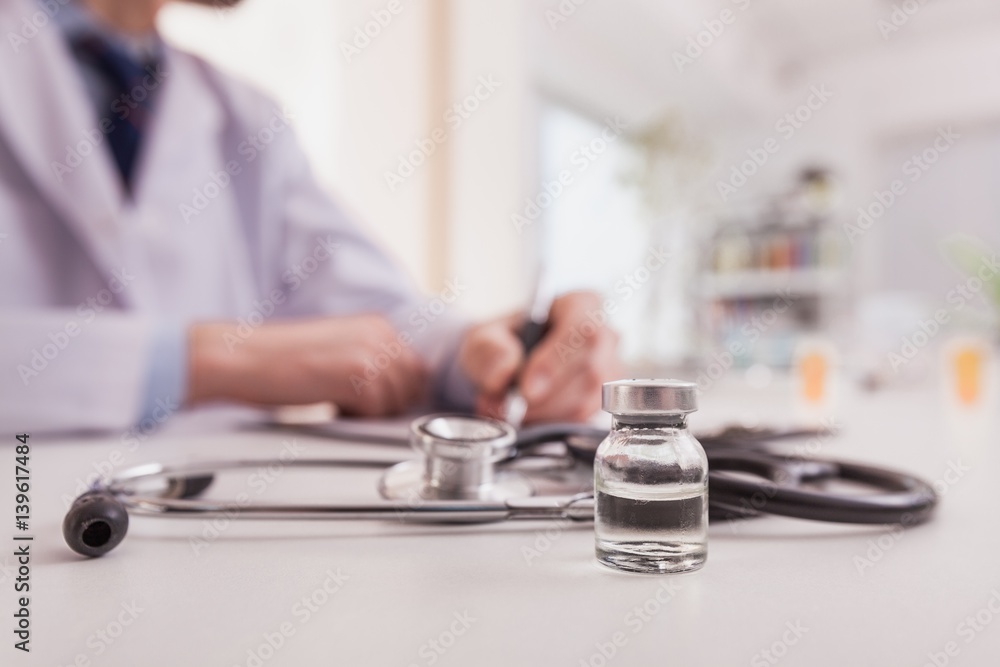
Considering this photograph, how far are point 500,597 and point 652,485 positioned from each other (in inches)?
2.6

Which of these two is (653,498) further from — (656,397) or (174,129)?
(174,129)

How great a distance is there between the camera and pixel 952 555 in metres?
0.29

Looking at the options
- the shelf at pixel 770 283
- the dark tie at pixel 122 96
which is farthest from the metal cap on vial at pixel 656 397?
the shelf at pixel 770 283

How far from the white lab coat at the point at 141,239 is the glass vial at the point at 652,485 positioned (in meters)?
0.52

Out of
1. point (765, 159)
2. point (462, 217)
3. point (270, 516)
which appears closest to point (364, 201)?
point (462, 217)

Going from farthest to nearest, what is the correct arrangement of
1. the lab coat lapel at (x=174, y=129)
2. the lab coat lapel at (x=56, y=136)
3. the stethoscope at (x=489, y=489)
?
the lab coat lapel at (x=174, y=129) < the lab coat lapel at (x=56, y=136) < the stethoscope at (x=489, y=489)

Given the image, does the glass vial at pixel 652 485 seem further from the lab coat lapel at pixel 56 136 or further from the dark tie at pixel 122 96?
the dark tie at pixel 122 96

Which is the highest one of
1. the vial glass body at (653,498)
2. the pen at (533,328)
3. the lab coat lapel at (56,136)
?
the lab coat lapel at (56,136)

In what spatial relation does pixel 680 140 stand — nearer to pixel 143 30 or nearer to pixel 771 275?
pixel 771 275

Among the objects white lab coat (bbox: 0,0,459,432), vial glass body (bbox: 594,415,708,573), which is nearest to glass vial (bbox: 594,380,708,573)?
vial glass body (bbox: 594,415,708,573)

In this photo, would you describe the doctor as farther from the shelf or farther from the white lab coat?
the shelf

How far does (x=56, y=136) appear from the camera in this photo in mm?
819

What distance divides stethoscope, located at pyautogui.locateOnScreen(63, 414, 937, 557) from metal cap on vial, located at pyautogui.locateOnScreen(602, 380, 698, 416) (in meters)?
0.07

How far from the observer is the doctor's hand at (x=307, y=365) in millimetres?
705
